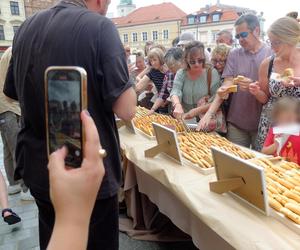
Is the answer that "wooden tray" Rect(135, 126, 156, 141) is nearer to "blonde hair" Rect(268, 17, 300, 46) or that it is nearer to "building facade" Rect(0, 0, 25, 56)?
"blonde hair" Rect(268, 17, 300, 46)

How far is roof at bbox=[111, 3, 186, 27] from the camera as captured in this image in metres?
40.0

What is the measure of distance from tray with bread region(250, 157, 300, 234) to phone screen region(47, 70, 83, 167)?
0.74 m

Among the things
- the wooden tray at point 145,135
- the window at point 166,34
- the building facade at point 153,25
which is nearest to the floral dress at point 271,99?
the wooden tray at point 145,135

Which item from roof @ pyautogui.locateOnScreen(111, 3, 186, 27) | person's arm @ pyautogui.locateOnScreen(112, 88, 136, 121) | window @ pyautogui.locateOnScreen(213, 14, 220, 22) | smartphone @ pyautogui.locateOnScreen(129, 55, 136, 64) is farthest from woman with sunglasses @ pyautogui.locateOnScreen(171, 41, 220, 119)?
roof @ pyautogui.locateOnScreen(111, 3, 186, 27)

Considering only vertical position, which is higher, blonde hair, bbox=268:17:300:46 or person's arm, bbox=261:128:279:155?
blonde hair, bbox=268:17:300:46

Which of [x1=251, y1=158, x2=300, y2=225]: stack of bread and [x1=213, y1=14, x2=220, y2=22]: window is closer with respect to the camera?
[x1=251, y1=158, x2=300, y2=225]: stack of bread

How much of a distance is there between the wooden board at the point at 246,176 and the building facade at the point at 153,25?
3763cm

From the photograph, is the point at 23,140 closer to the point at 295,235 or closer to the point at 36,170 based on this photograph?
the point at 36,170

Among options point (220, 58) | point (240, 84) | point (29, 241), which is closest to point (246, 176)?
point (240, 84)

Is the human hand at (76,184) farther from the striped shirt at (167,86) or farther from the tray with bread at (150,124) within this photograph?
the striped shirt at (167,86)

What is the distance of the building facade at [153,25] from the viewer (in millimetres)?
38625

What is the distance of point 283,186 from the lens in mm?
1145

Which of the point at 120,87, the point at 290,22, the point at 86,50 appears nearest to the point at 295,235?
the point at 120,87

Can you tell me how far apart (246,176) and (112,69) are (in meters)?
0.59
